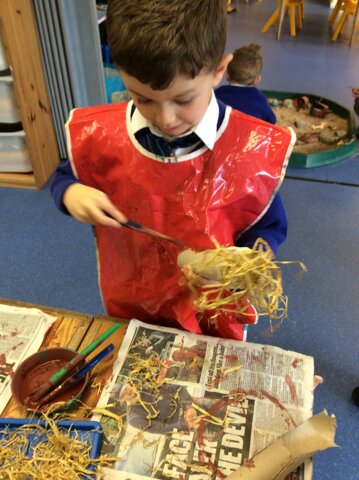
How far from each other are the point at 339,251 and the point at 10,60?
2013 millimetres

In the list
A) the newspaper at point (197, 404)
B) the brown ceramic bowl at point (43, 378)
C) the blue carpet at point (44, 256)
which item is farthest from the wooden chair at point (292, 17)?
the brown ceramic bowl at point (43, 378)

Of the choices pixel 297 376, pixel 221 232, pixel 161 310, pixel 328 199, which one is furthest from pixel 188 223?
pixel 328 199

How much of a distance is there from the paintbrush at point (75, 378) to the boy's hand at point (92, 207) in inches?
11.2

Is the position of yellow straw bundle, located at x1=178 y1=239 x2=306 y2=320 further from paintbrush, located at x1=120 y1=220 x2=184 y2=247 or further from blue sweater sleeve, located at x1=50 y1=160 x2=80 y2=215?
blue sweater sleeve, located at x1=50 y1=160 x2=80 y2=215

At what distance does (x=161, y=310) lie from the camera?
1132 mm

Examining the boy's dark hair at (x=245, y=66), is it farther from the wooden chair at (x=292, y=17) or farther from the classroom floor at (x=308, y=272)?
the wooden chair at (x=292, y=17)

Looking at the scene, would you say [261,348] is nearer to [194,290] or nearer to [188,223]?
[194,290]

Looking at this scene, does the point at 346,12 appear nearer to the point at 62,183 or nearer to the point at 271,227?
the point at 271,227

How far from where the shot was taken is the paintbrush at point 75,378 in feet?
3.05

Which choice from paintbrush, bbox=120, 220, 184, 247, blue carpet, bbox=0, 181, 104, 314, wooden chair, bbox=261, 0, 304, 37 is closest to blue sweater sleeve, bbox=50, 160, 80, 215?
paintbrush, bbox=120, 220, 184, 247

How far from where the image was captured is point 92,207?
0.92 m

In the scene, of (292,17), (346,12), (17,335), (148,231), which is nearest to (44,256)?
(17,335)

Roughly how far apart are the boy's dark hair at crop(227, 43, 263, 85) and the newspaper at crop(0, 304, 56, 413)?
185 cm

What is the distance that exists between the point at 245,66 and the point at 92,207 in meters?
1.83
